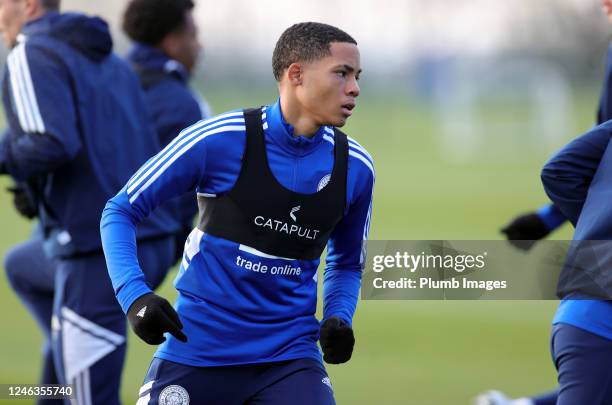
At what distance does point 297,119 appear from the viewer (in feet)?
13.3

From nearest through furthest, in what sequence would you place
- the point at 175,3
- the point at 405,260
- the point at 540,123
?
the point at 405,260
the point at 175,3
the point at 540,123

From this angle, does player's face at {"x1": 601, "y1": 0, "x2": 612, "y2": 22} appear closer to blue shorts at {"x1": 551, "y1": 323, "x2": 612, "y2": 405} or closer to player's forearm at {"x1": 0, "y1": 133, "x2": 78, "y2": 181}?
blue shorts at {"x1": 551, "y1": 323, "x2": 612, "y2": 405}

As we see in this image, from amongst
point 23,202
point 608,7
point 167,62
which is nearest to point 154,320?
point 608,7

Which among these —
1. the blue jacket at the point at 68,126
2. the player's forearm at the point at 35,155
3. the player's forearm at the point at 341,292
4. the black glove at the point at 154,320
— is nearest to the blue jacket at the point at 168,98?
the blue jacket at the point at 68,126

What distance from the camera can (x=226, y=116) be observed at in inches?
157

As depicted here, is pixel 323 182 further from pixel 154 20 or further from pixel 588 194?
pixel 154 20

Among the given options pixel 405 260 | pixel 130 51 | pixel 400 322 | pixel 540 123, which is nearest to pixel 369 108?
pixel 540 123

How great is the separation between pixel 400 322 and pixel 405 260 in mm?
5137

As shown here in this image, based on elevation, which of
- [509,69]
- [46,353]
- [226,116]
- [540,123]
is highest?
[509,69]

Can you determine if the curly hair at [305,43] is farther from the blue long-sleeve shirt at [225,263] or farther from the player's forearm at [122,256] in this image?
the player's forearm at [122,256]

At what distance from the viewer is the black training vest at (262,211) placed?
3.94 m

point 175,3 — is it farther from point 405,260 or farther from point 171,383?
point 171,383

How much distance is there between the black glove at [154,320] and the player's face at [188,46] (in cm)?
320

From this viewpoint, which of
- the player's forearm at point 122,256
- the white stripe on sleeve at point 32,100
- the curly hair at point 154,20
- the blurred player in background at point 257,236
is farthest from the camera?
the curly hair at point 154,20
